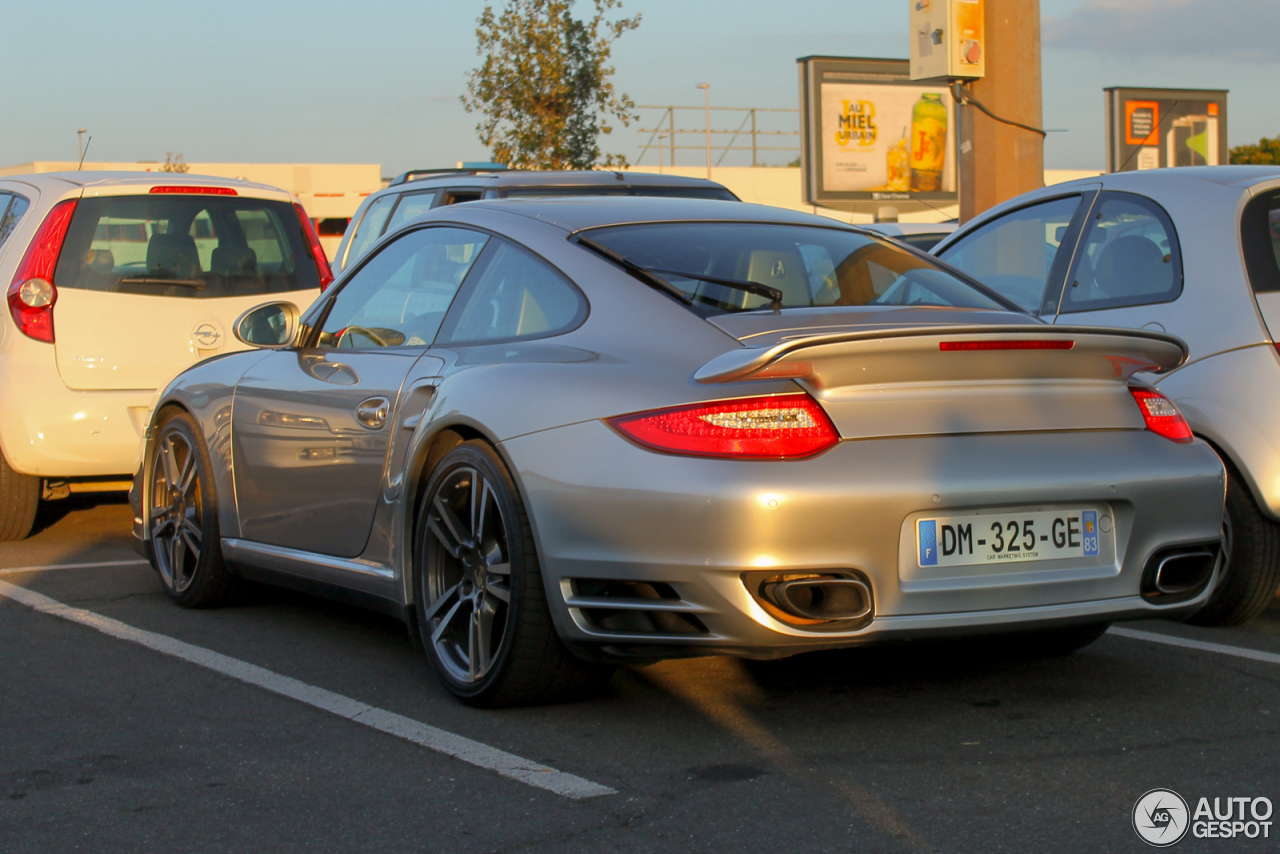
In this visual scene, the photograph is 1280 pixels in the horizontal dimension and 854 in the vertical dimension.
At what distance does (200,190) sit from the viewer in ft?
26.4

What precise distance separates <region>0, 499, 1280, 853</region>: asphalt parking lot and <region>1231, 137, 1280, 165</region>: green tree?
4914 centimetres

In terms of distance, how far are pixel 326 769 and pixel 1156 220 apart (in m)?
3.62

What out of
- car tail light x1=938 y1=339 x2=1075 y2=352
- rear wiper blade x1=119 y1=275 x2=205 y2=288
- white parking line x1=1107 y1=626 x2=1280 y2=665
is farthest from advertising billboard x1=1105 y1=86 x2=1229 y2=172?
car tail light x1=938 y1=339 x2=1075 y2=352

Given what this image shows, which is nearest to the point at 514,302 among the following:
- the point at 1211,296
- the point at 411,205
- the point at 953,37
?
the point at 1211,296

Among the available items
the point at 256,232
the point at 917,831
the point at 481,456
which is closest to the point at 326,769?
the point at 481,456

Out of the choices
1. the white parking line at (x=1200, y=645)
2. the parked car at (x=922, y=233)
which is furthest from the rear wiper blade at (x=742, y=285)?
the parked car at (x=922, y=233)

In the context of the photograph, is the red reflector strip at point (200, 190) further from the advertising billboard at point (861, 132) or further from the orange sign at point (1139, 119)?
the orange sign at point (1139, 119)

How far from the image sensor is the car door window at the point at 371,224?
10.5 metres

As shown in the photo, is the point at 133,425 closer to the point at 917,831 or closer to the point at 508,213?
the point at 508,213

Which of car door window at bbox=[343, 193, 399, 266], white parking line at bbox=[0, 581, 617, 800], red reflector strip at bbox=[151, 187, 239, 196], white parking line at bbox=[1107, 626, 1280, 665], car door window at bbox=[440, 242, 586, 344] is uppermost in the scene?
red reflector strip at bbox=[151, 187, 239, 196]

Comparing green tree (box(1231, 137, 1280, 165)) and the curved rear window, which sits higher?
green tree (box(1231, 137, 1280, 165))

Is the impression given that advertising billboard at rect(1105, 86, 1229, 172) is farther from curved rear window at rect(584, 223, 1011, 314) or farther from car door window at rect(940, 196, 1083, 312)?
curved rear window at rect(584, 223, 1011, 314)

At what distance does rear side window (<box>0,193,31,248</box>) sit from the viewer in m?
7.75

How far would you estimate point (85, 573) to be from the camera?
676 cm
